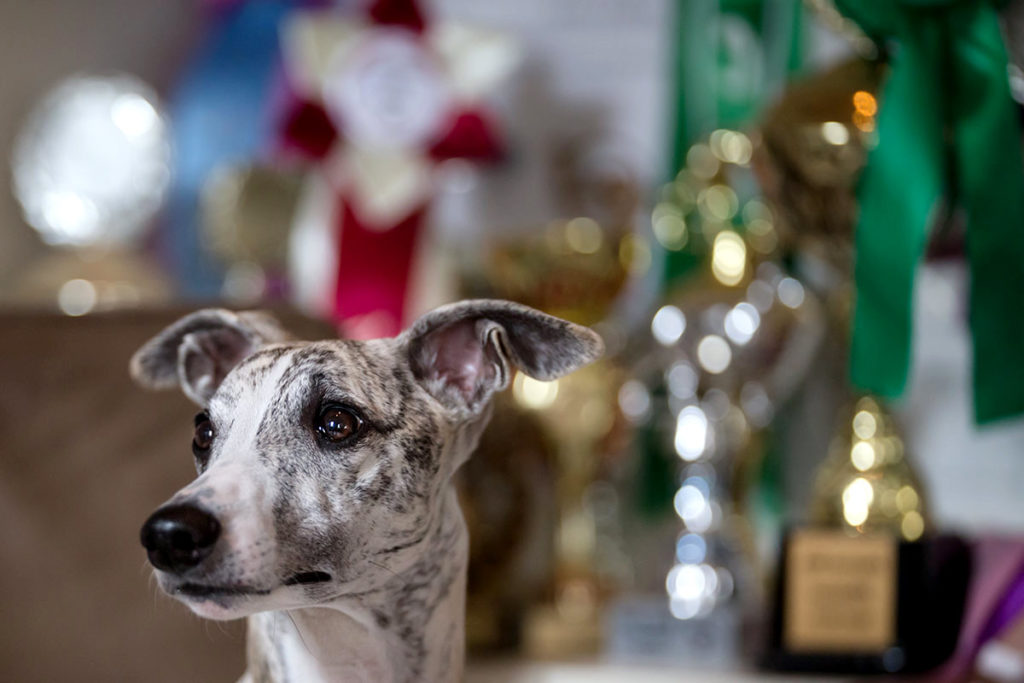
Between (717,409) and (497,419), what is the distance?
248 mm

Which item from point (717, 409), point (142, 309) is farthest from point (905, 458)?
point (142, 309)

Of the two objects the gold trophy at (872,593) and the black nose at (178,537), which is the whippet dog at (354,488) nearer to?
the black nose at (178,537)

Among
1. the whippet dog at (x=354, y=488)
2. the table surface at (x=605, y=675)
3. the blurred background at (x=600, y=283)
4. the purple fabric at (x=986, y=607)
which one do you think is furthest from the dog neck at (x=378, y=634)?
the purple fabric at (x=986, y=607)

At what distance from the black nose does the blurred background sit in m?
0.17

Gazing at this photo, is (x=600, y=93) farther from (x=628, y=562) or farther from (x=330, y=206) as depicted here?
(x=628, y=562)

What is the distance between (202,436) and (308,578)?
87mm

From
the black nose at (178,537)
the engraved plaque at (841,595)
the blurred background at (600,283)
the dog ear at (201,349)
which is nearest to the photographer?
the black nose at (178,537)

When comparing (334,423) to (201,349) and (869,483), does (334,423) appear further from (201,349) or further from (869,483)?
(869,483)

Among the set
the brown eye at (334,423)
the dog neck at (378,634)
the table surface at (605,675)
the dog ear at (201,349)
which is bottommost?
the table surface at (605,675)

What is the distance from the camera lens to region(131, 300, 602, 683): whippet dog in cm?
44

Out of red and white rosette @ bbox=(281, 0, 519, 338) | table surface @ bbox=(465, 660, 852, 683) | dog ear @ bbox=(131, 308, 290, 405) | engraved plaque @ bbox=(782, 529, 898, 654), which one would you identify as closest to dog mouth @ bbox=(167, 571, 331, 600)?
dog ear @ bbox=(131, 308, 290, 405)

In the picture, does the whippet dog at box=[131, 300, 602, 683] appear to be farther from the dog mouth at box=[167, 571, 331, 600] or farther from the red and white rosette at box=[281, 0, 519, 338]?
the red and white rosette at box=[281, 0, 519, 338]

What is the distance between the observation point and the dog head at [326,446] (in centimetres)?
41

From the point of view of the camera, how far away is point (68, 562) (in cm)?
75
